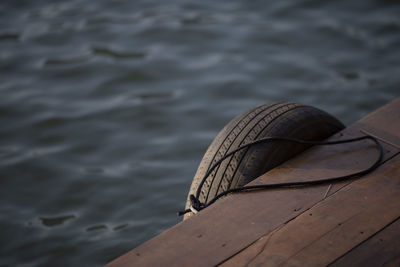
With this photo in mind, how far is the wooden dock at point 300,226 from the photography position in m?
1.70

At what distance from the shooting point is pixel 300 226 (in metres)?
1.85

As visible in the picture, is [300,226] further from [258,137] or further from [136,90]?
[136,90]

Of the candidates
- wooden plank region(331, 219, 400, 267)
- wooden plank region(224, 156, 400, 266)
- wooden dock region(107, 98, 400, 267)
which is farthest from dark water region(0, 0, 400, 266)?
wooden plank region(331, 219, 400, 267)

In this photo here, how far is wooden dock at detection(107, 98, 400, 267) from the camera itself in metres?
1.70

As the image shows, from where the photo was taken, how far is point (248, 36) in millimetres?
5453

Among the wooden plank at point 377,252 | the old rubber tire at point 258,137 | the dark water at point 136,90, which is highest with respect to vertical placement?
the dark water at point 136,90

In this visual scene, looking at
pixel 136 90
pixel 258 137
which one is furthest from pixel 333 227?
pixel 136 90

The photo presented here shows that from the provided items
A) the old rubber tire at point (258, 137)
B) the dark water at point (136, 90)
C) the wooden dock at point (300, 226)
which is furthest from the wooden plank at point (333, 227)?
the dark water at point (136, 90)

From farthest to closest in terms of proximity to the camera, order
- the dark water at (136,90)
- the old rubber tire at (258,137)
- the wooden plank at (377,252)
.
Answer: the dark water at (136,90) < the old rubber tire at (258,137) < the wooden plank at (377,252)

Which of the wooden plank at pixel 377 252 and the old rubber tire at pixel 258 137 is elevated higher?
the old rubber tire at pixel 258 137

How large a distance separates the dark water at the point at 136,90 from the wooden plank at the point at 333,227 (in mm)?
1346

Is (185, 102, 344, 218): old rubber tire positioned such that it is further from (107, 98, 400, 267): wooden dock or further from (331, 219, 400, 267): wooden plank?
(331, 219, 400, 267): wooden plank

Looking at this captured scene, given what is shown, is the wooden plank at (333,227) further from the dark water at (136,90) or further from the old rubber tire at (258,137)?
the dark water at (136,90)

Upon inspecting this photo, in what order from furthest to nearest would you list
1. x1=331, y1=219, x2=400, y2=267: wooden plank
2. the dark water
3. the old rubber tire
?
the dark water, the old rubber tire, x1=331, y1=219, x2=400, y2=267: wooden plank
